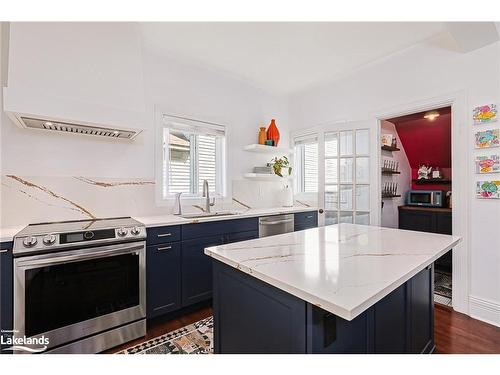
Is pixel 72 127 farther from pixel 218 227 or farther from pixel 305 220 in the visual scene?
pixel 305 220

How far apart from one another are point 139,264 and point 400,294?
184 centimetres

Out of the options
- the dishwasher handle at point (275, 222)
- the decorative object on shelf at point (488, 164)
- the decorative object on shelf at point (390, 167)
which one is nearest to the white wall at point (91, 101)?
the dishwasher handle at point (275, 222)

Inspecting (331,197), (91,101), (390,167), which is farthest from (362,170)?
(91,101)

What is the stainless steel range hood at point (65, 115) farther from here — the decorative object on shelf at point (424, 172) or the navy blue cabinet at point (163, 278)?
the decorative object on shelf at point (424, 172)

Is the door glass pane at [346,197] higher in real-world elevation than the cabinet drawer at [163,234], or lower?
higher

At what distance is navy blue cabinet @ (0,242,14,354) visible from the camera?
1.60 m

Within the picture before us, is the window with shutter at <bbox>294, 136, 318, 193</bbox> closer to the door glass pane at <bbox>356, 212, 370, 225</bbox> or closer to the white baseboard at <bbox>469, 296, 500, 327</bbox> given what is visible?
the door glass pane at <bbox>356, 212, 370, 225</bbox>

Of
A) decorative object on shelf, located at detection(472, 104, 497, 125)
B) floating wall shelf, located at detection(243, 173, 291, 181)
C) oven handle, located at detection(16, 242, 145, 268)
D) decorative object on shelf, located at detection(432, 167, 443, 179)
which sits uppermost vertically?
decorative object on shelf, located at detection(472, 104, 497, 125)

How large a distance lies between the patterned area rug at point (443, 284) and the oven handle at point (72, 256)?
10.7 feet

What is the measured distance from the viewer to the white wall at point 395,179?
4004mm

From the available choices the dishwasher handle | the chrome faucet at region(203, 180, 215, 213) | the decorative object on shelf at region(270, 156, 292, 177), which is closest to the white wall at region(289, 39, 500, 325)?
the decorative object on shelf at region(270, 156, 292, 177)

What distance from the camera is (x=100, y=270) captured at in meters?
1.89

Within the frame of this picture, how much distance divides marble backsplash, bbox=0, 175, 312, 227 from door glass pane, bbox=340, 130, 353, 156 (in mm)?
1990
